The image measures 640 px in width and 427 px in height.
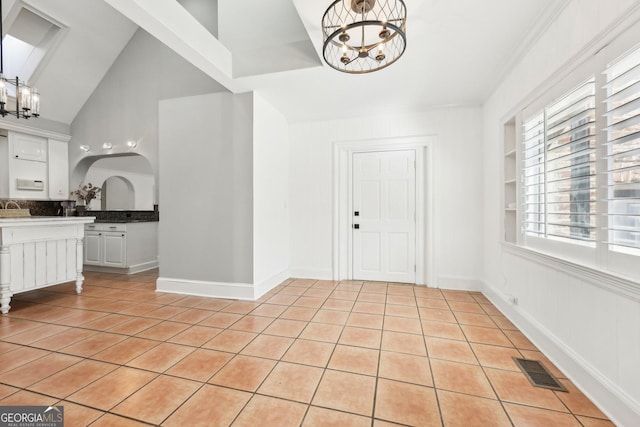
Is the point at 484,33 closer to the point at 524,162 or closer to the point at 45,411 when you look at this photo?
the point at 524,162

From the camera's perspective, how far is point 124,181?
6.73 metres

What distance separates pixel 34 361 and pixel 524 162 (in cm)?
446

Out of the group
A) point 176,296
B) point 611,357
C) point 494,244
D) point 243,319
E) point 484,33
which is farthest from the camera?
point 176,296

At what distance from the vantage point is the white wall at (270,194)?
3.54m

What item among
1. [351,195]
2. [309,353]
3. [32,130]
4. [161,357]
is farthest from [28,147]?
[309,353]

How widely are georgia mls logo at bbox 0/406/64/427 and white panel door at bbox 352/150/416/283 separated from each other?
3.51 metres

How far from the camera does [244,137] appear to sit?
3.46 meters

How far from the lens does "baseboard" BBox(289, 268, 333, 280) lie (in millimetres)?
4391

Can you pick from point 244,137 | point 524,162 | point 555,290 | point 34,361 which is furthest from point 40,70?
point 555,290

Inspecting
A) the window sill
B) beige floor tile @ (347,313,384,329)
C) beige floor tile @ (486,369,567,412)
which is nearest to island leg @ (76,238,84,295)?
beige floor tile @ (347,313,384,329)

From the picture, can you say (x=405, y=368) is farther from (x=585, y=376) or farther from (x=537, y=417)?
(x=585, y=376)

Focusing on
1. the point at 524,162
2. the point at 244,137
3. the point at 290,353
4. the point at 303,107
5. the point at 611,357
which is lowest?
the point at 290,353

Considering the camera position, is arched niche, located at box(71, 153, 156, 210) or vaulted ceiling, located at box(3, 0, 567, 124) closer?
vaulted ceiling, located at box(3, 0, 567, 124)

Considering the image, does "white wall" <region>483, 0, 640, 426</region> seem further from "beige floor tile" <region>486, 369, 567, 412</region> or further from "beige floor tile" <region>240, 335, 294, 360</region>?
"beige floor tile" <region>240, 335, 294, 360</region>
